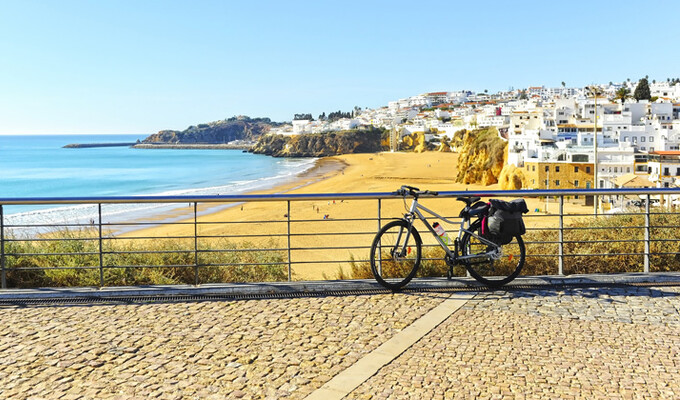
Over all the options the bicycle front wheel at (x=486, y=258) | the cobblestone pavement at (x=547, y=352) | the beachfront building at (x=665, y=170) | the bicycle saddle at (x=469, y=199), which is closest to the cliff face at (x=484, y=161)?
the beachfront building at (x=665, y=170)

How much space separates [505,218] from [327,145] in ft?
423

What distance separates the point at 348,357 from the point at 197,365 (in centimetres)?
101

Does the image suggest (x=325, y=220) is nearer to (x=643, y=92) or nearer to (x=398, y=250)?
(x=398, y=250)

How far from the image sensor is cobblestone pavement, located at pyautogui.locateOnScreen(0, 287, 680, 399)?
3.63m

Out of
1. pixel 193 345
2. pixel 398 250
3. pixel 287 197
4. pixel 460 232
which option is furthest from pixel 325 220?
pixel 193 345

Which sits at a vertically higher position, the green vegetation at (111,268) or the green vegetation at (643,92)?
the green vegetation at (643,92)

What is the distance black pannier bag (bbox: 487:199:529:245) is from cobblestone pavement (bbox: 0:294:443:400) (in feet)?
2.92

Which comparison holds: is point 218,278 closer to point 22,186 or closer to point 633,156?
point 633,156

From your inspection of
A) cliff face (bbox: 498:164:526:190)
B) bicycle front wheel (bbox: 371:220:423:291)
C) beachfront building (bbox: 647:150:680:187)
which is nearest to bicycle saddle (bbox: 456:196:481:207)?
bicycle front wheel (bbox: 371:220:423:291)

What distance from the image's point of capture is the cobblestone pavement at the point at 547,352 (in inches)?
141

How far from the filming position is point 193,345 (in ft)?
14.4

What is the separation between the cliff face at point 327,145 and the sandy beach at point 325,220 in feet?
202

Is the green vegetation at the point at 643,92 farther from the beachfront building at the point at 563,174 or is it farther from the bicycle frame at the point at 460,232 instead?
the bicycle frame at the point at 460,232

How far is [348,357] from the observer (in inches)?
163
